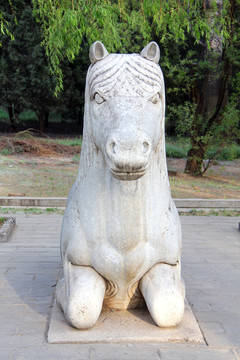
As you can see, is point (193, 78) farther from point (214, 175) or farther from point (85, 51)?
point (85, 51)

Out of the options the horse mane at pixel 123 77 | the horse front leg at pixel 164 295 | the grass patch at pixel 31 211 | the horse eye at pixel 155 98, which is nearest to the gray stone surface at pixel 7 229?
the grass patch at pixel 31 211

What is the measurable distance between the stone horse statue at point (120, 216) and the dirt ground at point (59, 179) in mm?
6299

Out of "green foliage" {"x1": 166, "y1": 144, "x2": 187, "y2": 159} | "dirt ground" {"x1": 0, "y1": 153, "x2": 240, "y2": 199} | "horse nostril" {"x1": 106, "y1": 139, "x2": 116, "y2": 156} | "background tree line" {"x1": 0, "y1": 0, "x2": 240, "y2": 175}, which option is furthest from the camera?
"green foliage" {"x1": 166, "y1": 144, "x2": 187, "y2": 159}

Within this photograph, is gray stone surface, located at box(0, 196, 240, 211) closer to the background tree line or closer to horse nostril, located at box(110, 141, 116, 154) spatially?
the background tree line

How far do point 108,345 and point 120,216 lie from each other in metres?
0.80

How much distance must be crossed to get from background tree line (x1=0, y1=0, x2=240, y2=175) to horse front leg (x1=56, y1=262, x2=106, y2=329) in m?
3.64

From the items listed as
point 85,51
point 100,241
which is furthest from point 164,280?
point 85,51

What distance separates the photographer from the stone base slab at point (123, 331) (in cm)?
270

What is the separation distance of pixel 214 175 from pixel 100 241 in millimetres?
10574

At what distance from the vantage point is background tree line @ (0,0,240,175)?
243 inches

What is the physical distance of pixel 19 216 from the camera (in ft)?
22.9

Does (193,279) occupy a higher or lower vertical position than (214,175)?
higher

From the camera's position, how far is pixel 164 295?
2.74 meters

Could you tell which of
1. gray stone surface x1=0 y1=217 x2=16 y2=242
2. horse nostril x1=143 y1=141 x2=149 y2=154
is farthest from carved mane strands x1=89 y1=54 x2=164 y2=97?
gray stone surface x1=0 y1=217 x2=16 y2=242
